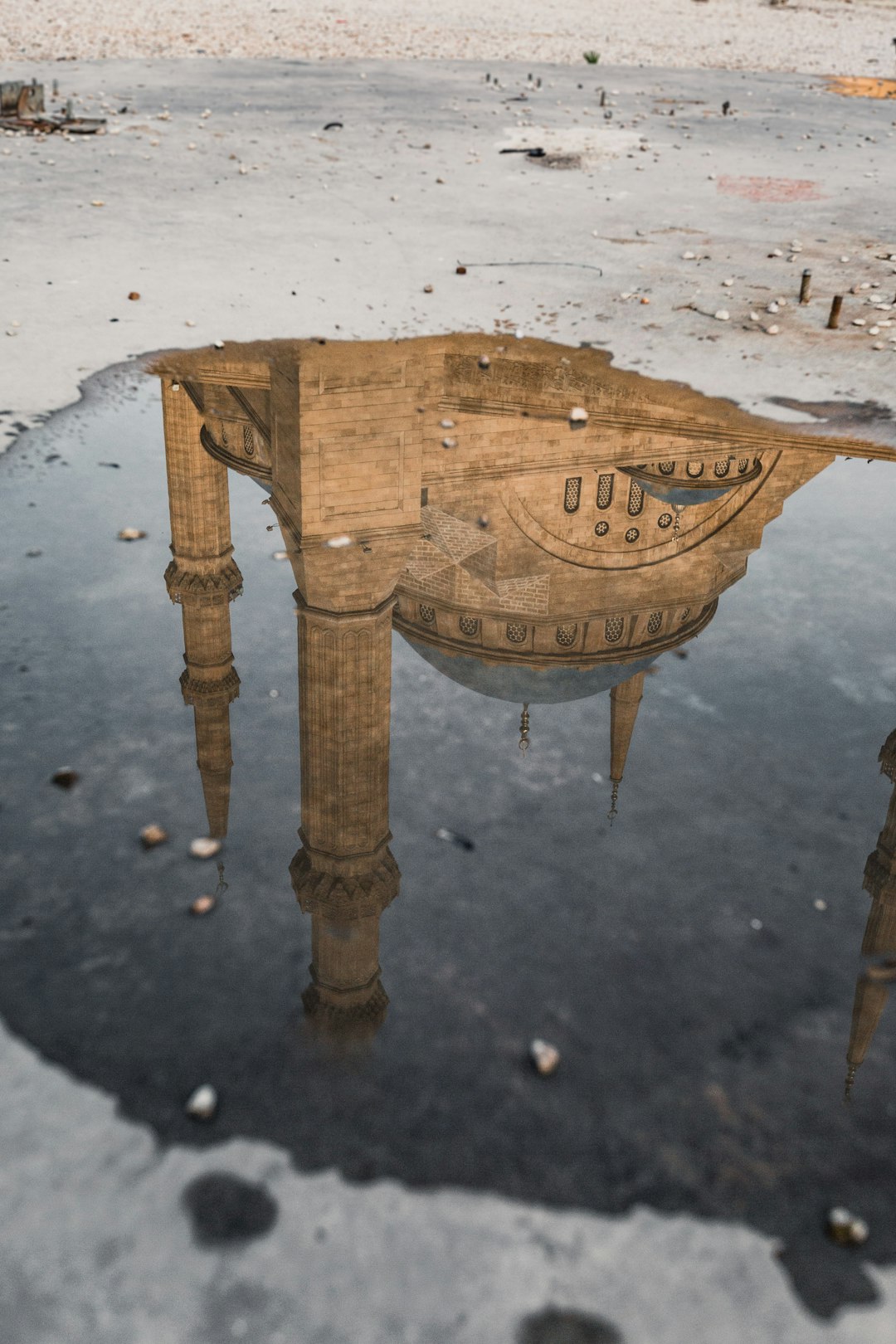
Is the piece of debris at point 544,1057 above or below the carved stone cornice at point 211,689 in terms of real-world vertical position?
below

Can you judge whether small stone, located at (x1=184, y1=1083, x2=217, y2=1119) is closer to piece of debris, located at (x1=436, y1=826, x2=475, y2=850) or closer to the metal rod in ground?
piece of debris, located at (x1=436, y1=826, x2=475, y2=850)

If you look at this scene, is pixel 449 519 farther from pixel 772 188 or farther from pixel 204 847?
pixel 772 188

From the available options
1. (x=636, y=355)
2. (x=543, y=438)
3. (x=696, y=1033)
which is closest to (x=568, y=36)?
(x=636, y=355)

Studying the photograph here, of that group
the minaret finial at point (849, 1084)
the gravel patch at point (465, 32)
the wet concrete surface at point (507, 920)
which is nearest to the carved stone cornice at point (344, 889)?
the wet concrete surface at point (507, 920)

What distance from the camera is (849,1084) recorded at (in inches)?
189

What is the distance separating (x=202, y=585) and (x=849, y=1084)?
4888 mm

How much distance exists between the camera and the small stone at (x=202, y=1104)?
14.9 ft

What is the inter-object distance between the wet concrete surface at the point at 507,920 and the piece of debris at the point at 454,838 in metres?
0.05

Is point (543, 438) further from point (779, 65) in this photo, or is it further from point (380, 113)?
point (779, 65)

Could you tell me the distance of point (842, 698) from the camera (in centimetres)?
714

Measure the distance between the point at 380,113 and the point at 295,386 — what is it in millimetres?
16397

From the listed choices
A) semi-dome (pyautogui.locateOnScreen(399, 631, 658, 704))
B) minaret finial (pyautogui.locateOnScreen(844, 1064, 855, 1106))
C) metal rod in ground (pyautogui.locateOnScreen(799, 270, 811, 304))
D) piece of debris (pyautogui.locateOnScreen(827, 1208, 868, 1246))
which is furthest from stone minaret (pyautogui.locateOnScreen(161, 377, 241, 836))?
metal rod in ground (pyautogui.locateOnScreen(799, 270, 811, 304))

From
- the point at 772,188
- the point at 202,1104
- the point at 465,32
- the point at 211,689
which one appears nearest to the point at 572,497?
the point at 211,689

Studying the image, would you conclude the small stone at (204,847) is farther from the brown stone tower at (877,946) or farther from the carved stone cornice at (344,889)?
the brown stone tower at (877,946)
